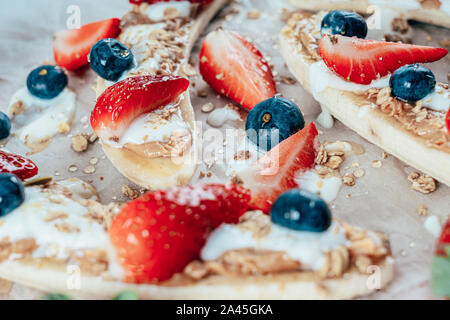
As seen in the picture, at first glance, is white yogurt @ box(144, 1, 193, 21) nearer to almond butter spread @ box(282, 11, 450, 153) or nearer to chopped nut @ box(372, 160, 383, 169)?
almond butter spread @ box(282, 11, 450, 153)

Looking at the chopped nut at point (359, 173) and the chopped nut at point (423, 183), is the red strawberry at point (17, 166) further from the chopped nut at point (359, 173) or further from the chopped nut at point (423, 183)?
the chopped nut at point (423, 183)

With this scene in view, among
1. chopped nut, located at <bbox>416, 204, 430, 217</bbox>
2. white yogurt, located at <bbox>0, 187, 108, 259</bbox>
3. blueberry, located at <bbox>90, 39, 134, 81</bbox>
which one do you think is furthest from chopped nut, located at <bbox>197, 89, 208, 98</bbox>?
chopped nut, located at <bbox>416, 204, 430, 217</bbox>

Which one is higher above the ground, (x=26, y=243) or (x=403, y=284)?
(x=26, y=243)

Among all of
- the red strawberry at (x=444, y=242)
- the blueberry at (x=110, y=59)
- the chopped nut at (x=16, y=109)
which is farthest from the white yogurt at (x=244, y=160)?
the chopped nut at (x=16, y=109)

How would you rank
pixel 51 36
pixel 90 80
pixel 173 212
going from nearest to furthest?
pixel 173 212, pixel 90 80, pixel 51 36

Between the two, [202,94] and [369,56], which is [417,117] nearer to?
[369,56]

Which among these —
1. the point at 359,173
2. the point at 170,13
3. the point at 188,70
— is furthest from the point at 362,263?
the point at 170,13
